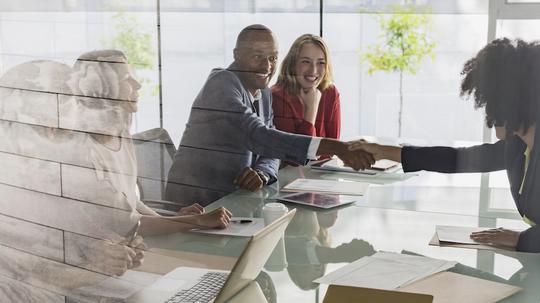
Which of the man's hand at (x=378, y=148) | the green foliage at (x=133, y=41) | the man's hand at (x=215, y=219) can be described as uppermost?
the green foliage at (x=133, y=41)

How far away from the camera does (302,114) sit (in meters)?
2.06

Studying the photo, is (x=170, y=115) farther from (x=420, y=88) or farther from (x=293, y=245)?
(x=420, y=88)

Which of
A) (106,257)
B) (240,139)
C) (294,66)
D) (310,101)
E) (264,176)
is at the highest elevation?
(294,66)

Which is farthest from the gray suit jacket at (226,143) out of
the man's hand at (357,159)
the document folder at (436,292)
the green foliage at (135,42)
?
the document folder at (436,292)

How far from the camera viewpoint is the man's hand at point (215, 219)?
1.57m

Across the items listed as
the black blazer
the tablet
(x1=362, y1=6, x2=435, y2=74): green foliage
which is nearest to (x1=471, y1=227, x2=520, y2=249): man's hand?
the black blazer

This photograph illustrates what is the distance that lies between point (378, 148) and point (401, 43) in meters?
0.32

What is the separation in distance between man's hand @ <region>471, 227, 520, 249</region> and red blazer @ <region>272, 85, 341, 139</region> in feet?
2.02

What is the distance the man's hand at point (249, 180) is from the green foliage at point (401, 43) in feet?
1.54

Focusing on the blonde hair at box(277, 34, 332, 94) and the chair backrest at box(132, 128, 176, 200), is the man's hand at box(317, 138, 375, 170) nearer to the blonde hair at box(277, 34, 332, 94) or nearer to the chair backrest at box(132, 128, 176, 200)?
the blonde hair at box(277, 34, 332, 94)

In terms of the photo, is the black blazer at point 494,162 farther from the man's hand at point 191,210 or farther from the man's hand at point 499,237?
the man's hand at point 191,210

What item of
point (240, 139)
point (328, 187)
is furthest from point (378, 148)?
point (240, 139)

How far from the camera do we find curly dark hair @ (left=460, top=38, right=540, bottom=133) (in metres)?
1.81

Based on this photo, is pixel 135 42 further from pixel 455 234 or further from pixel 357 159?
pixel 455 234
